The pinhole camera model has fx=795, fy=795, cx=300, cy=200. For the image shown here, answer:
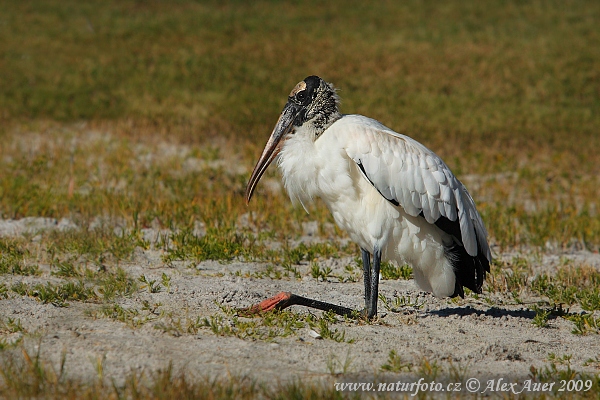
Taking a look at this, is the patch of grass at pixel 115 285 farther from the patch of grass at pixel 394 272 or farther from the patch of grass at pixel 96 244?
the patch of grass at pixel 394 272

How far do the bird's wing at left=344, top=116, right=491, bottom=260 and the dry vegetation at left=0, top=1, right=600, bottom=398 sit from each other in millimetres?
1021

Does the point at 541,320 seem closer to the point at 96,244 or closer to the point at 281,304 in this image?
the point at 281,304

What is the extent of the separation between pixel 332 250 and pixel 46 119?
29.5ft

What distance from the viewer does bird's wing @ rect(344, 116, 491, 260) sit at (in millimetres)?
5348

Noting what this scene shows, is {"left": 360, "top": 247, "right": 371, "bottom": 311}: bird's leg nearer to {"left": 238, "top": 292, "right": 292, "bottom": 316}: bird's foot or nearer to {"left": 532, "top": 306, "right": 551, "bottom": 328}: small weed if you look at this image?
{"left": 238, "top": 292, "right": 292, "bottom": 316}: bird's foot

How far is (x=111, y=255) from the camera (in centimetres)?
698

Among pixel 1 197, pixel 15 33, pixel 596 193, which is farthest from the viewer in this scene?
pixel 15 33

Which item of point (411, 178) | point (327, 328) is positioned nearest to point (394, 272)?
point (411, 178)

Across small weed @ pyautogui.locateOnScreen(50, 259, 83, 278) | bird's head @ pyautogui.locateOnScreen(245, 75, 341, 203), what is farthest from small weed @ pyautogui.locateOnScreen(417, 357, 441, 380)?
small weed @ pyautogui.locateOnScreen(50, 259, 83, 278)

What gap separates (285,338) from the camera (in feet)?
16.3

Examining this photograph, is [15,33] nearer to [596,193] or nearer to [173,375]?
[596,193]

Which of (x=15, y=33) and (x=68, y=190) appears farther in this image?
(x=15, y=33)

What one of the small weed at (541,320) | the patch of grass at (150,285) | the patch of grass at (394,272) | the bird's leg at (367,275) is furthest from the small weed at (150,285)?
the small weed at (541,320)

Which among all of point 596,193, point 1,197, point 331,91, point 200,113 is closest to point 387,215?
point 331,91
